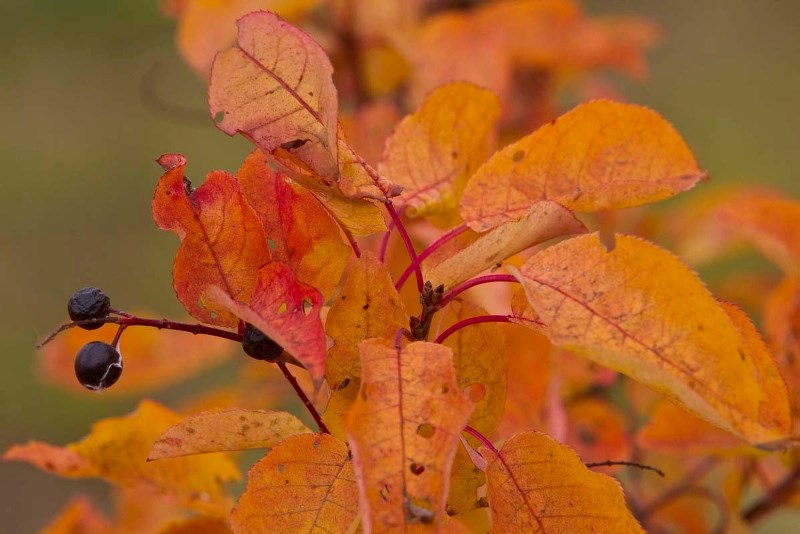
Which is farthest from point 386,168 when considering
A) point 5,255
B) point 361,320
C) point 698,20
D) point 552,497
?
point 698,20

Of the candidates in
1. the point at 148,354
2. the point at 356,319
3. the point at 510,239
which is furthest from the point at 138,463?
the point at 148,354

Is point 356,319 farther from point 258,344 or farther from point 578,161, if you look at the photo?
point 578,161

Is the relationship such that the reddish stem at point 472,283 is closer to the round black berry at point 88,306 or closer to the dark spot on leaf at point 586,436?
the round black berry at point 88,306

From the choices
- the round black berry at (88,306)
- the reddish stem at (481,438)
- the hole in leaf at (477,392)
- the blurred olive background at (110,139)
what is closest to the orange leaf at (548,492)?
the reddish stem at (481,438)

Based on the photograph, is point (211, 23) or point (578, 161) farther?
point (211, 23)

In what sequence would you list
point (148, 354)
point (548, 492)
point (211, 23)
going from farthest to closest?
point (148, 354) → point (211, 23) → point (548, 492)

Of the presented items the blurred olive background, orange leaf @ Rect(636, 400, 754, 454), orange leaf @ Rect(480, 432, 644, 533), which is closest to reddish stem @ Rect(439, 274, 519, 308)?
orange leaf @ Rect(480, 432, 644, 533)
